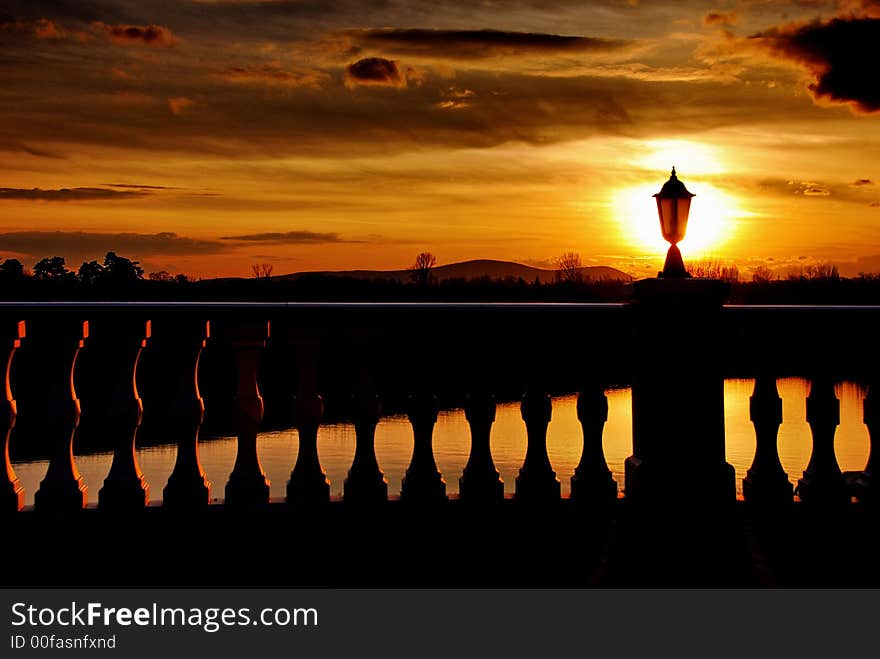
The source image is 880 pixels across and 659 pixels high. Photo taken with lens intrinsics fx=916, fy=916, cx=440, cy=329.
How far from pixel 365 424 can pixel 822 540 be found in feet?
6.56

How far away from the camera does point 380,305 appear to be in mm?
3777

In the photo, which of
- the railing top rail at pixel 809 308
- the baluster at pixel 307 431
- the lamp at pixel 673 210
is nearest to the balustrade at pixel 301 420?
the baluster at pixel 307 431

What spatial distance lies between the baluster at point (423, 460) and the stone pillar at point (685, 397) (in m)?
0.87

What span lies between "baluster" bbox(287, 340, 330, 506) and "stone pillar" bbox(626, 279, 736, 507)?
4.43ft

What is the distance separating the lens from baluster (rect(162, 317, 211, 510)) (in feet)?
12.3

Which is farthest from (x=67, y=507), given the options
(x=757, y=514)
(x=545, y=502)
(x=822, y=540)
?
(x=822, y=540)

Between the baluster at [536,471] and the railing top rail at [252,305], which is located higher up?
the railing top rail at [252,305]

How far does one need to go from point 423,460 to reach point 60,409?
1.50m

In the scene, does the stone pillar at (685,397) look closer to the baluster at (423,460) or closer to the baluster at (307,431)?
the baluster at (423,460)

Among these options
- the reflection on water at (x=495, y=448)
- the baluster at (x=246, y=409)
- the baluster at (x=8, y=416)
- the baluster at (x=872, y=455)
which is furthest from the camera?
the reflection on water at (x=495, y=448)

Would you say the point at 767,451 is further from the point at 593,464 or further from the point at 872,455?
the point at 593,464

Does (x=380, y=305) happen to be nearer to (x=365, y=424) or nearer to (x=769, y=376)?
(x=365, y=424)

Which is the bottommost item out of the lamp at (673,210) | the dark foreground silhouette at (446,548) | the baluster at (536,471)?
the dark foreground silhouette at (446,548)

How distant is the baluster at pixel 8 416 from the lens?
3.68m
